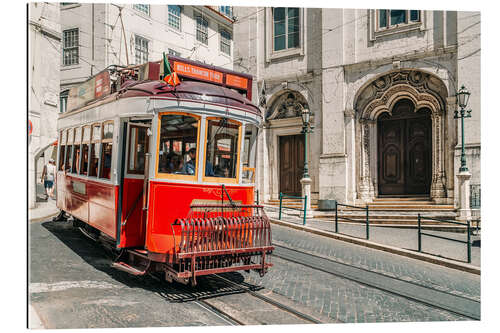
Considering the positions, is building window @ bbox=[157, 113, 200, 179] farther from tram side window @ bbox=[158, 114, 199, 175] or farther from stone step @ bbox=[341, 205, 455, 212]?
stone step @ bbox=[341, 205, 455, 212]

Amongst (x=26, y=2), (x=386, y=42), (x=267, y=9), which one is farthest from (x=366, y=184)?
(x=26, y=2)

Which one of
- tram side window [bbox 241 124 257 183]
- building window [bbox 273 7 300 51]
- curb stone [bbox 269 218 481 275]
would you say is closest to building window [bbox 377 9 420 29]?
building window [bbox 273 7 300 51]

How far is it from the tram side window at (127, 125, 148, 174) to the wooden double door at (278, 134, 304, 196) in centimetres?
926

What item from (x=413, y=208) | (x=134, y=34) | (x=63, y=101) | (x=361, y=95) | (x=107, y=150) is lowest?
(x=413, y=208)

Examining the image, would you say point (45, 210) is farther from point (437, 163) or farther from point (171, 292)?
point (437, 163)

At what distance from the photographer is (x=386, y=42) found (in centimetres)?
1251

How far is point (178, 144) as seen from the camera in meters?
5.37

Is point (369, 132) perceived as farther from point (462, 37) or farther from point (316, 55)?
point (462, 37)

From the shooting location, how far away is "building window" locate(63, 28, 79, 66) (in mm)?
7816

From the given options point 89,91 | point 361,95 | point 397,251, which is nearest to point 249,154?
point 89,91

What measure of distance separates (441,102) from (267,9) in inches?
246

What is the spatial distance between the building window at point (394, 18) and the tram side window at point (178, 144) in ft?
26.2

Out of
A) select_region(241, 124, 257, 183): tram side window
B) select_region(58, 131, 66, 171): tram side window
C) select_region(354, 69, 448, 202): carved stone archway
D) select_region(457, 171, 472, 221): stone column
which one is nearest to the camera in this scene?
select_region(241, 124, 257, 183): tram side window

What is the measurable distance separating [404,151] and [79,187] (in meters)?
9.98
